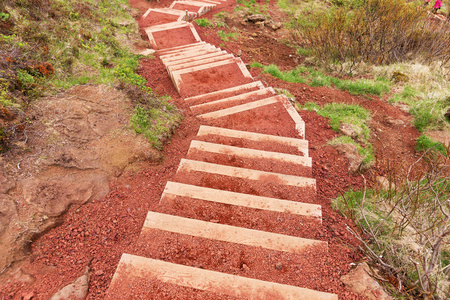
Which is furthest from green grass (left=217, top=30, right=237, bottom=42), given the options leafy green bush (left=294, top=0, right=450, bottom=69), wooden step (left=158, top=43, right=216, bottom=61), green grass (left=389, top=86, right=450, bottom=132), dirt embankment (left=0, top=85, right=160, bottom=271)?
dirt embankment (left=0, top=85, right=160, bottom=271)

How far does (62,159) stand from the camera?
12.5ft

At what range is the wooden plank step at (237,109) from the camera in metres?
5.47

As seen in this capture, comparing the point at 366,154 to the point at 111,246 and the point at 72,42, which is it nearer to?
the point at 111,246

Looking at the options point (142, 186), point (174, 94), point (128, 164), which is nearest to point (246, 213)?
point (142, 186)

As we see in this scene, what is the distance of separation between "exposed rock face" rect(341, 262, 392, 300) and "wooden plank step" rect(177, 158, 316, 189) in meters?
1.39

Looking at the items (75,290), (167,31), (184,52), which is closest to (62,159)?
(75,290)

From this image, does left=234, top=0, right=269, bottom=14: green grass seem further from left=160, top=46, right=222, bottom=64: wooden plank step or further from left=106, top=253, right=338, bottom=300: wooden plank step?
left=106, top=253, right=338, bottom=300: wooden plank step

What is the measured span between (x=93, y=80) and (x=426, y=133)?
8.04 meters

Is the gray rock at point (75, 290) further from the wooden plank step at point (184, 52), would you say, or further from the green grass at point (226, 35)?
the green grass at point (226, 35)

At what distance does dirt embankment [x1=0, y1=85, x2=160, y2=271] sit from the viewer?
3105mm

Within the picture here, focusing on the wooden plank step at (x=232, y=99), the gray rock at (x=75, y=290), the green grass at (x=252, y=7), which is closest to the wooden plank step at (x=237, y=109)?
the wooden plank step at (x=232, y=99)

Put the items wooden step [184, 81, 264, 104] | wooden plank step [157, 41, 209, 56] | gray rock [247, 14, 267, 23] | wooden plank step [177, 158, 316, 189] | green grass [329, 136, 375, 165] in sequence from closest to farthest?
wooden plank step [177, 158, 316, 189], green grass [329, 136, 375, 165], wooden step [184, 81, 264, 104], wooden plank step [157, 41, 209, 56], gray rock [247, 14, 267, 23]

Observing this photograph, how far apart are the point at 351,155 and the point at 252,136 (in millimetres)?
1951

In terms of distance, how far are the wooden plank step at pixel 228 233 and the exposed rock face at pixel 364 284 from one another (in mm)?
420
